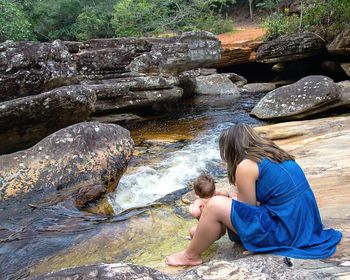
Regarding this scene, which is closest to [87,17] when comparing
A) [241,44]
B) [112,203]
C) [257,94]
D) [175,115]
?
[241,44]

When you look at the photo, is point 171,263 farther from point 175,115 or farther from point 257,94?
point 257,94

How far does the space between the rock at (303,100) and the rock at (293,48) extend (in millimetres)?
5539

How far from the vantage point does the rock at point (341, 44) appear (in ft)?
41.3

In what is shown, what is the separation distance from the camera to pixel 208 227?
116 inches

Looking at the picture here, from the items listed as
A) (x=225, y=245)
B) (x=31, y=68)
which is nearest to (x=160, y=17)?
(x=31, y=68)

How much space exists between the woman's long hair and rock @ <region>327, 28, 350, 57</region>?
10968 millimetres

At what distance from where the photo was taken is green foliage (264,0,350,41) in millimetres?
13250

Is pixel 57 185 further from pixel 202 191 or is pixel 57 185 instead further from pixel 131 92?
pixel 131 92

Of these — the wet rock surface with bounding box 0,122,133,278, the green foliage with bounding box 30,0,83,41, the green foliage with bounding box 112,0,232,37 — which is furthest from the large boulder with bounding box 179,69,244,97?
the green foliage with bounding box 30,0,83,41

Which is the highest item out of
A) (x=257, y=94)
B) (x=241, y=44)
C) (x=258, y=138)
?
(x=258, y=138)

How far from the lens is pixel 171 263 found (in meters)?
3.11

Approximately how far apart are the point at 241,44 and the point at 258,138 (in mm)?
15124

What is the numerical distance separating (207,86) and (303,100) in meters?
5.94

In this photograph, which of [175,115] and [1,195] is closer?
[1,195]
